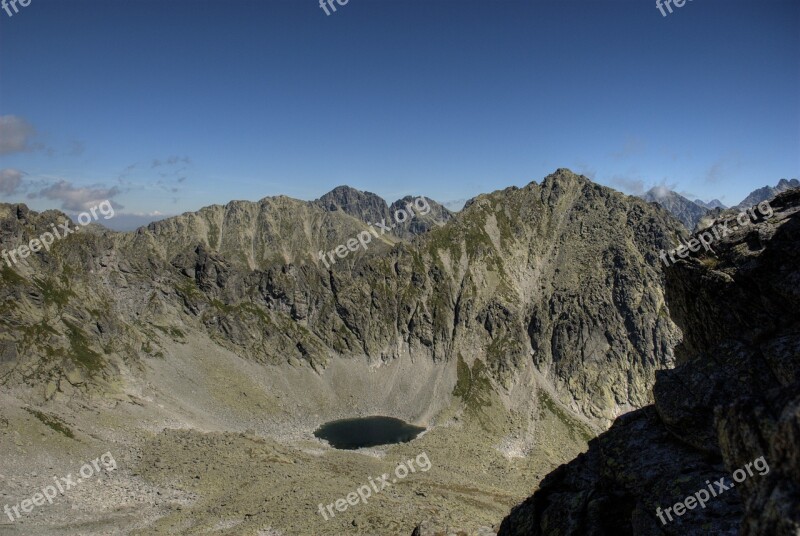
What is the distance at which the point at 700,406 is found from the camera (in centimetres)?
1664

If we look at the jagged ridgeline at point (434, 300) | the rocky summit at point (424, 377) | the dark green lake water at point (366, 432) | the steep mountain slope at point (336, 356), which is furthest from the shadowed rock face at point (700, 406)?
the jagged ridgeline at point (434, 300)

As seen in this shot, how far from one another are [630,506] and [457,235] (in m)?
171

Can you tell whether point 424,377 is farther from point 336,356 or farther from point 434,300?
point 434,300

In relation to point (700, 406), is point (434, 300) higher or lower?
higher

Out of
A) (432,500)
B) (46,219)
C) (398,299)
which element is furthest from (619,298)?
(46,219)

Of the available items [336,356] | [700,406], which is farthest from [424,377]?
[700,406]

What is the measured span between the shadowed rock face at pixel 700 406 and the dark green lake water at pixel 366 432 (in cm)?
9613

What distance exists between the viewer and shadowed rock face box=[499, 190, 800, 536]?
15.3 m

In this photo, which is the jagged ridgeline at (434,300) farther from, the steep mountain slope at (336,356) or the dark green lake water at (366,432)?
the dark green lake water at (366,432)

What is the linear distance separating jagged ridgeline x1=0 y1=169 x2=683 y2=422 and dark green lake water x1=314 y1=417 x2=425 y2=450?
2759 cm

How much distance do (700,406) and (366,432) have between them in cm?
11193

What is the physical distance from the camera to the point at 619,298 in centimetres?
16025

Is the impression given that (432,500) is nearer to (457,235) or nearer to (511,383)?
(511,383)

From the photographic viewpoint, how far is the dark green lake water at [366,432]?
112m
